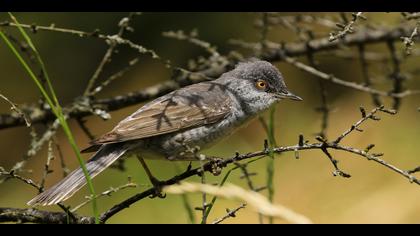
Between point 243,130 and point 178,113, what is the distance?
2496 mm

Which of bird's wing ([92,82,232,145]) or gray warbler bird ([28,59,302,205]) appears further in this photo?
bird's wing ([92,82,232,145])

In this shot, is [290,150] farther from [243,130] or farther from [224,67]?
[243,130]

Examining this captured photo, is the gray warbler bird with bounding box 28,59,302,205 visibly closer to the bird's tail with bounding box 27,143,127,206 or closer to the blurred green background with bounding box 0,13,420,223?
the bird's tail with bounding box 27,143,127,206

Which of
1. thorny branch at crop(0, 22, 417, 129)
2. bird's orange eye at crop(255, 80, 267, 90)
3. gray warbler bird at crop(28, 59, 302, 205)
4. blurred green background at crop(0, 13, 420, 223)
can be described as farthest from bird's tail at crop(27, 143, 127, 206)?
blurred green background at crop(0, 13, 420, 223)

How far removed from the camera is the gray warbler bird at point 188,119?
3576 mm

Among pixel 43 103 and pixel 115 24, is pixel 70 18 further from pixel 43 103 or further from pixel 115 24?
pixel 43 103

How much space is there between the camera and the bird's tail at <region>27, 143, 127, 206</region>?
3013 millimetres

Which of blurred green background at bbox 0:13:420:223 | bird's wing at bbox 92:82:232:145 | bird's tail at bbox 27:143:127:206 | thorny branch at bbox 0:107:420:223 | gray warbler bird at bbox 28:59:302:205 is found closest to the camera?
thorny branch at bbox 0:107:420:223

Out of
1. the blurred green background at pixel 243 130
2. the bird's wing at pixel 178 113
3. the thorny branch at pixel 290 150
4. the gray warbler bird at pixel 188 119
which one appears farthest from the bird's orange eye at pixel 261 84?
the thorny branch at pixel 290 150

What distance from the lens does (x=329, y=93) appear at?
6.42 metres

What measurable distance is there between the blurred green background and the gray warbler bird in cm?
69

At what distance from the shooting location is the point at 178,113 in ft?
13.2

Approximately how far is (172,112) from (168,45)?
8.46ft
